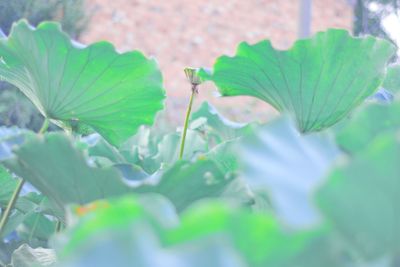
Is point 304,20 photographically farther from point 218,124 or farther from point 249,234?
point 249,234

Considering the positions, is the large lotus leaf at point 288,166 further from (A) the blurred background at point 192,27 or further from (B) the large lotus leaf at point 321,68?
(A) the blurred background at point 192,27

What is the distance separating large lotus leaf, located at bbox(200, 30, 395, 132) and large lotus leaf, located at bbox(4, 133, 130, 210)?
0.74 feet

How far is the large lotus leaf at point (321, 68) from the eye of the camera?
1.94 ft

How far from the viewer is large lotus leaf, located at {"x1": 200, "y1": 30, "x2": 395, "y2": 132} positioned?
0.59 meters

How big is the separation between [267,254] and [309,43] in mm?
387

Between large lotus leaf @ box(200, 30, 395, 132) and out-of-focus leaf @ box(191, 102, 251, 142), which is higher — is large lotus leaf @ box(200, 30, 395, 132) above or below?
above

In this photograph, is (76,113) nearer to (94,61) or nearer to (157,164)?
(94,61)

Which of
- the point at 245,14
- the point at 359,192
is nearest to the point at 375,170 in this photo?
the point at 359,192

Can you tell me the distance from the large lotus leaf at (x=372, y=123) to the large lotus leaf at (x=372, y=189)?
0.05 meters

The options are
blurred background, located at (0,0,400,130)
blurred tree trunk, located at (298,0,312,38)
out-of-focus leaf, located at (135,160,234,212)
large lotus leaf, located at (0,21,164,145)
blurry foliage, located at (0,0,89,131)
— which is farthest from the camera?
blurred background, located at (0,0,400,130)

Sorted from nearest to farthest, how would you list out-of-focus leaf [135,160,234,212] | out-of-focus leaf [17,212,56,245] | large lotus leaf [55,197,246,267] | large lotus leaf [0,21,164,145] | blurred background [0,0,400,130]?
1. large lotus leaf [55,197,246,267]
2. out-of-focus leaf [135,160,234,212]
3. large lotus leaf [0,21,164,145]
4. out-of-focus leaf [17,212,56,245]
5. blurred background [0,0,400,130]

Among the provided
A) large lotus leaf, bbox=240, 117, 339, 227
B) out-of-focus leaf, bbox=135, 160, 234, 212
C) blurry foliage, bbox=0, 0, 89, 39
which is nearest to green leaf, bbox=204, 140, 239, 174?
out-of-focus leaf, bbox=135, 160, 234, 212

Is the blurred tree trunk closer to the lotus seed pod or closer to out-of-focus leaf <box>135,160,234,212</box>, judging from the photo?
the lotus seed pod

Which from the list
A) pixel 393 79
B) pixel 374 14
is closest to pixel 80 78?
pixel 393 79
